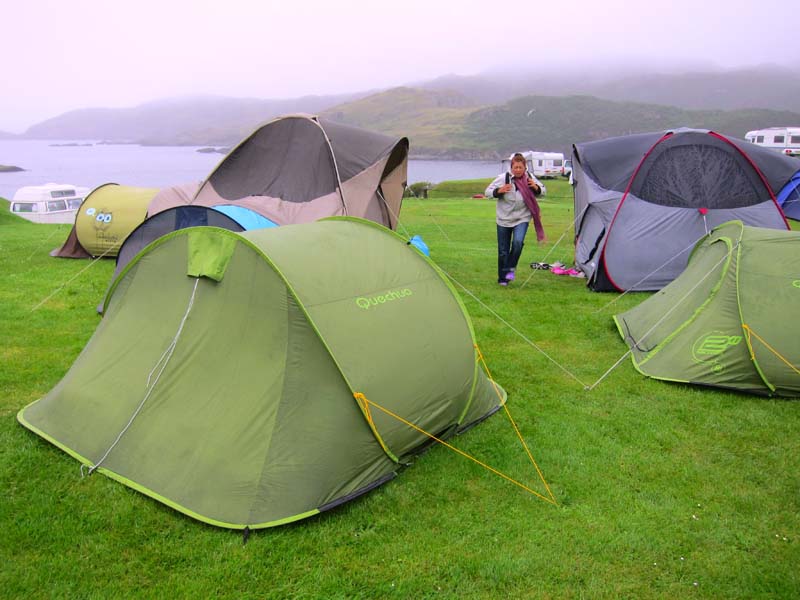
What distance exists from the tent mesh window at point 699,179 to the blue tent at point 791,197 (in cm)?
83

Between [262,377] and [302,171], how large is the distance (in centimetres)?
691

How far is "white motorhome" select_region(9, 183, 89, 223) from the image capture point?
2557 centimetres

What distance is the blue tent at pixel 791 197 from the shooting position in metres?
10.6

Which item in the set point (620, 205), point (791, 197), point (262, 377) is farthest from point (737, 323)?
point (791, 197)

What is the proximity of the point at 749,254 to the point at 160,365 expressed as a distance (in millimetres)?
5750

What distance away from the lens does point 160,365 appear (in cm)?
443

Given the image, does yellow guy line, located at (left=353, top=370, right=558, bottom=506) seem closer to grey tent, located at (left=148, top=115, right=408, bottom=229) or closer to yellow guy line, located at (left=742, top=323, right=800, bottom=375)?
yellow guy line, located at (left=742, top=323, right=800, bottom=375)

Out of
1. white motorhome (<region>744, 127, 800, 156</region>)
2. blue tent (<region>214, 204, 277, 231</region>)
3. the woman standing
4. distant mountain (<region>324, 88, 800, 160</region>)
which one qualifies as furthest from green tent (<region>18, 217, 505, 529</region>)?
distant mountain (<region>324, 88, 800, 160</region>)

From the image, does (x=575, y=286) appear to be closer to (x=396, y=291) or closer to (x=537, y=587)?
(x=396, y=291)

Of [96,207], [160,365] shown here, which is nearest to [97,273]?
[96,207]

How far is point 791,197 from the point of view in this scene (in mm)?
11516

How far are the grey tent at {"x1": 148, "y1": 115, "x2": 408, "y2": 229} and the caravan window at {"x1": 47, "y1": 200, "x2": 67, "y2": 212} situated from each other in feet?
64.9

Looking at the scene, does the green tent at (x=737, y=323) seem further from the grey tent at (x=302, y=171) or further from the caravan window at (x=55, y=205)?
the caravan window at (x=55, y=205)

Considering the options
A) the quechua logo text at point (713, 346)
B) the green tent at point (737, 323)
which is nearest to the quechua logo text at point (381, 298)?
the green tent at point (737, 323)
